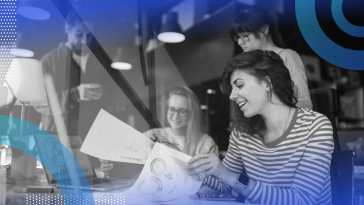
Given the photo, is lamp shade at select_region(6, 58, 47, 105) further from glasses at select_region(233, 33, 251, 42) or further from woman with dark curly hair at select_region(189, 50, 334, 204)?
glasses at select_region(233, 33, 251, 42)

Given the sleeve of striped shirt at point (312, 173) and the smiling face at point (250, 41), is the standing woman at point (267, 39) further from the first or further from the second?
the sleeve of striped shirt at point (312, 173)

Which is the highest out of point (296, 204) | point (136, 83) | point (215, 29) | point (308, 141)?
point (215, 29)

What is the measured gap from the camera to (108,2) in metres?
1.13

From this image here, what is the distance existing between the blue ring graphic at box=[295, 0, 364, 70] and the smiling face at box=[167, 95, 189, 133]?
0.49 meters

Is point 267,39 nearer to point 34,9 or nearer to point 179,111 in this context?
point 179,111

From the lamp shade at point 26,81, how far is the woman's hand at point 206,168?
66 centimetres

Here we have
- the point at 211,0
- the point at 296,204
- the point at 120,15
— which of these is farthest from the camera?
the point at 120,15

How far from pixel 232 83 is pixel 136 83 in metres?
0.38

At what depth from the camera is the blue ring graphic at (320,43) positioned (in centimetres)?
93

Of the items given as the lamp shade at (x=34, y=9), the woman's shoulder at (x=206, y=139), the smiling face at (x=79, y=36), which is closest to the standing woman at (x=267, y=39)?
the woman's shoulder at (x=206, y=139)

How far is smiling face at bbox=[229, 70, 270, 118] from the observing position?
96 cm

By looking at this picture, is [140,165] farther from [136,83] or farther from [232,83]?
[232,83]

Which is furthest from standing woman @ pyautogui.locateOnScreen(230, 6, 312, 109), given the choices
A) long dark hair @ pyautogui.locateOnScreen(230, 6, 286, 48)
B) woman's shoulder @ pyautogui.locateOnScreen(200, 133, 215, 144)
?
woman's shoulder @ pyautogui.locateOnScreen(200, 133, 215, 144)

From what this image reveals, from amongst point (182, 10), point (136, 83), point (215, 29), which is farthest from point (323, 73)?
point (136, 83)
